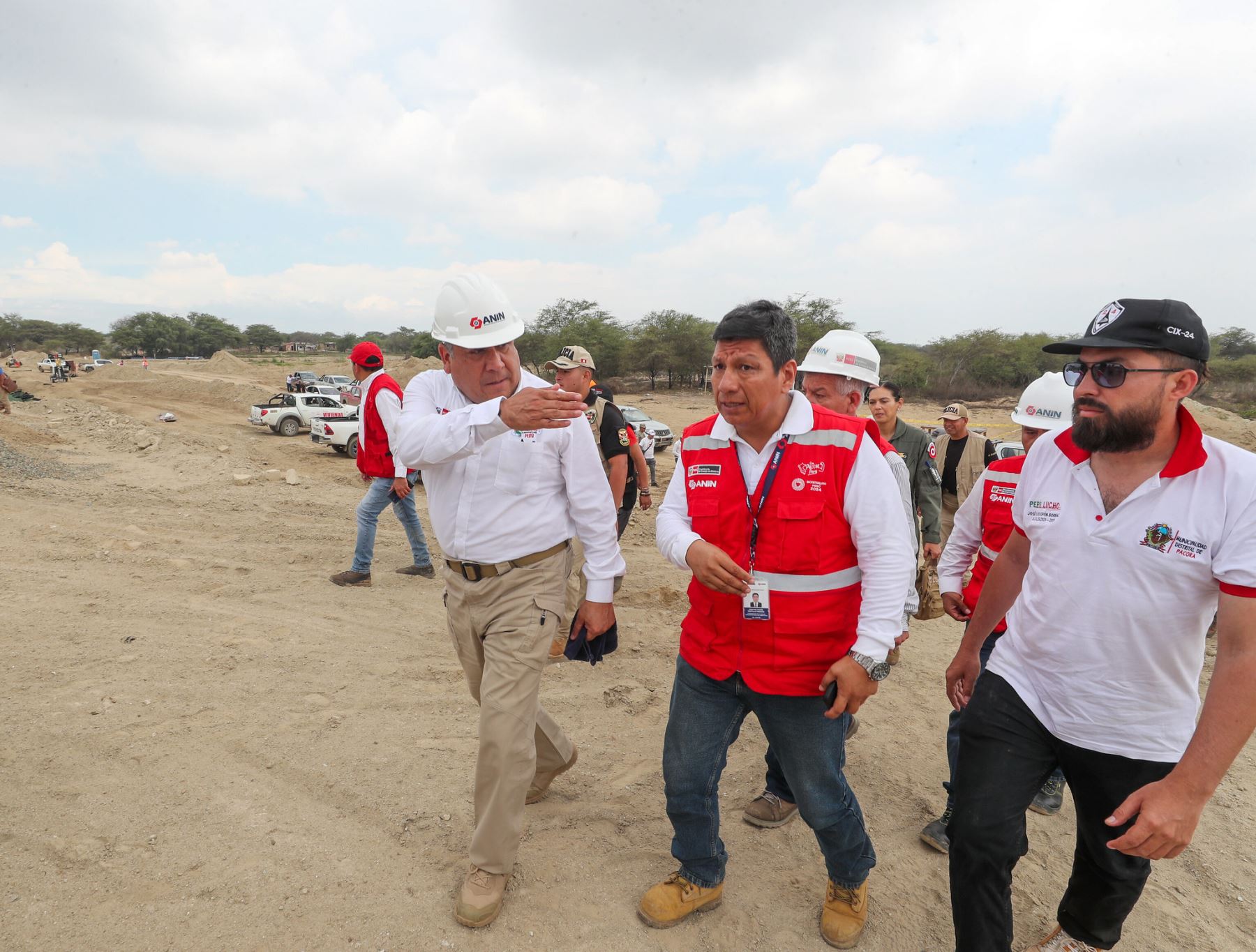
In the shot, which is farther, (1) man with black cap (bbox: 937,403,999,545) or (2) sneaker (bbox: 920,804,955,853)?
(1) man with black cap (bbox: 937,403,999,545)

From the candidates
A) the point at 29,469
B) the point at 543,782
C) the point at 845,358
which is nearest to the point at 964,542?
the point at 845,358

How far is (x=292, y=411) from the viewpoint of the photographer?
19000mm

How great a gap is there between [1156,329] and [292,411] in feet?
66.3

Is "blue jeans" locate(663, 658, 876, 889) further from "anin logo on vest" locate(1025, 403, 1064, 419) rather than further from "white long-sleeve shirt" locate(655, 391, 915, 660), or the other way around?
"anin logo on vest" locate(1025, 403, 1064, 419)

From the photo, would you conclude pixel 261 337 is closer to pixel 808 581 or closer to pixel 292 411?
pixel 292 411

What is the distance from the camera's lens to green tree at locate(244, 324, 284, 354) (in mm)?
79500

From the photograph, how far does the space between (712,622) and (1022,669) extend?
0.96 meters

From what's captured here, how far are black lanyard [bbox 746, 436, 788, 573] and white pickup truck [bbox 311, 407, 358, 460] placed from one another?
1467 cm

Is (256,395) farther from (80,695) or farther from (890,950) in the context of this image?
(890,950)

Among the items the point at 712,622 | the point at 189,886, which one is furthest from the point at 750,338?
the point at 189,886

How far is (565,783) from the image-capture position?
338 centimetres

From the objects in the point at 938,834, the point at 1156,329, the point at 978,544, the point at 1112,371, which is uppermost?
the point at 1156,329

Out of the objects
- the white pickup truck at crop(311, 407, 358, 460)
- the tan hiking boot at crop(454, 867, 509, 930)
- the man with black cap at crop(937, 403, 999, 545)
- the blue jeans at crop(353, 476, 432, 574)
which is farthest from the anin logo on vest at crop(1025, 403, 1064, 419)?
the white pickup truck at crop(311, 407, 358, 460)

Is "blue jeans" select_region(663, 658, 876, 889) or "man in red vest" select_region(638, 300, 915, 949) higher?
"man in red vest" select_region(638, 300, 915, 949)
